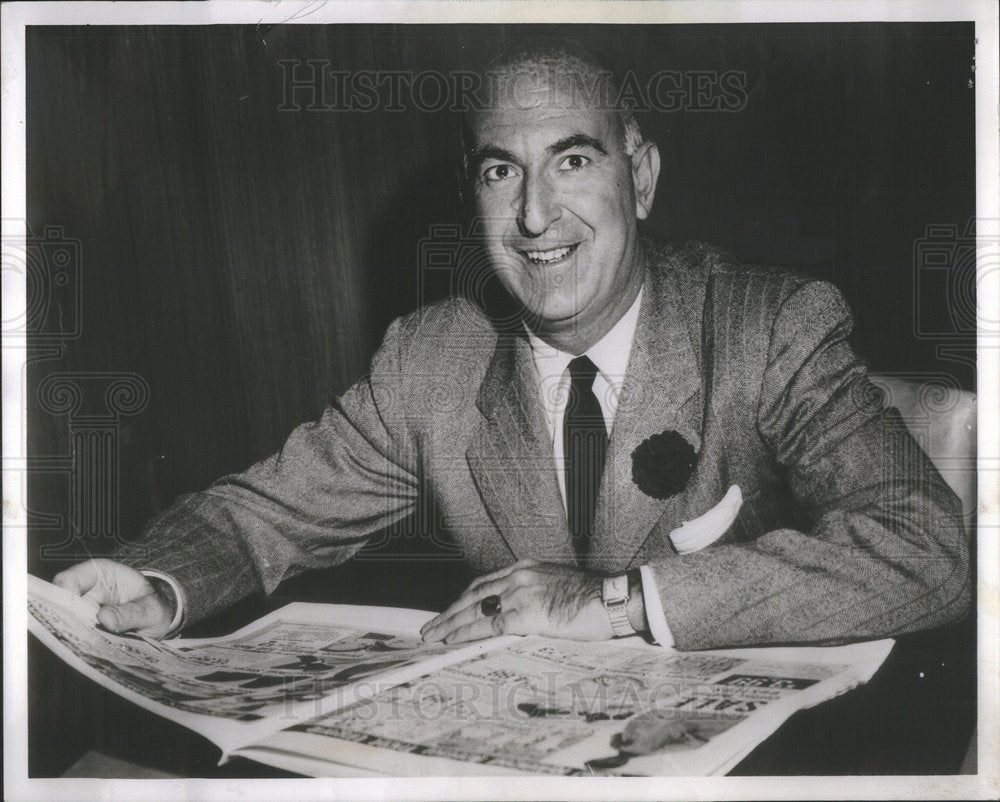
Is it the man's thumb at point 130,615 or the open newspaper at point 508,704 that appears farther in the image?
the man's thumb at point 130,615

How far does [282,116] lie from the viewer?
6.94 ft

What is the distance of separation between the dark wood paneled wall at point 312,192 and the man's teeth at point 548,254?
0.21 meters

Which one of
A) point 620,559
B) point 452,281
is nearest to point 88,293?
point 452,281

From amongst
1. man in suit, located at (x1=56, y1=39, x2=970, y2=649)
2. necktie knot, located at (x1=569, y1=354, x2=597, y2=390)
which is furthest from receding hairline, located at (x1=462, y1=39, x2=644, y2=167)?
necktie knot, located at (x1=569, y1=354, x2=597, y2=390)

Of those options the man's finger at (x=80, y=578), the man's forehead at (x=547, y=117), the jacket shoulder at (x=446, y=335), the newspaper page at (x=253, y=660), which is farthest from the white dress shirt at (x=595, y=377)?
the man's finger at (x=80, y=578)

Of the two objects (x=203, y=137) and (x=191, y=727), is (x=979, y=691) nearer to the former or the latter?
(x=191, y=727)

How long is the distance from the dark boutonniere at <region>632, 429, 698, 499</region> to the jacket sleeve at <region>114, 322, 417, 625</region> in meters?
0.48

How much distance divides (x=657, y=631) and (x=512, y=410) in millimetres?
539

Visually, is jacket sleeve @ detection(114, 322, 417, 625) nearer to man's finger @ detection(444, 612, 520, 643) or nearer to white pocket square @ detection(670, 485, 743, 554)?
man's finger @ detection(444, 612, 520, 643)

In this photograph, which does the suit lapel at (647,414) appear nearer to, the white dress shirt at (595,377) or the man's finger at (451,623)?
the white dress shirt at (595,377)

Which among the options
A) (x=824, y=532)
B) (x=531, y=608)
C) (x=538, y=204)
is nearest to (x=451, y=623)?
(x=531, y=608)

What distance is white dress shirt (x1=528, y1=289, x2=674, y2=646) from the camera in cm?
205

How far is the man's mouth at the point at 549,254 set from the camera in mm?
2021

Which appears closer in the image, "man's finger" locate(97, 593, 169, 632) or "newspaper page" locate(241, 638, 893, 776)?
"newspaper page" locate(241, 638, 893, 776)
